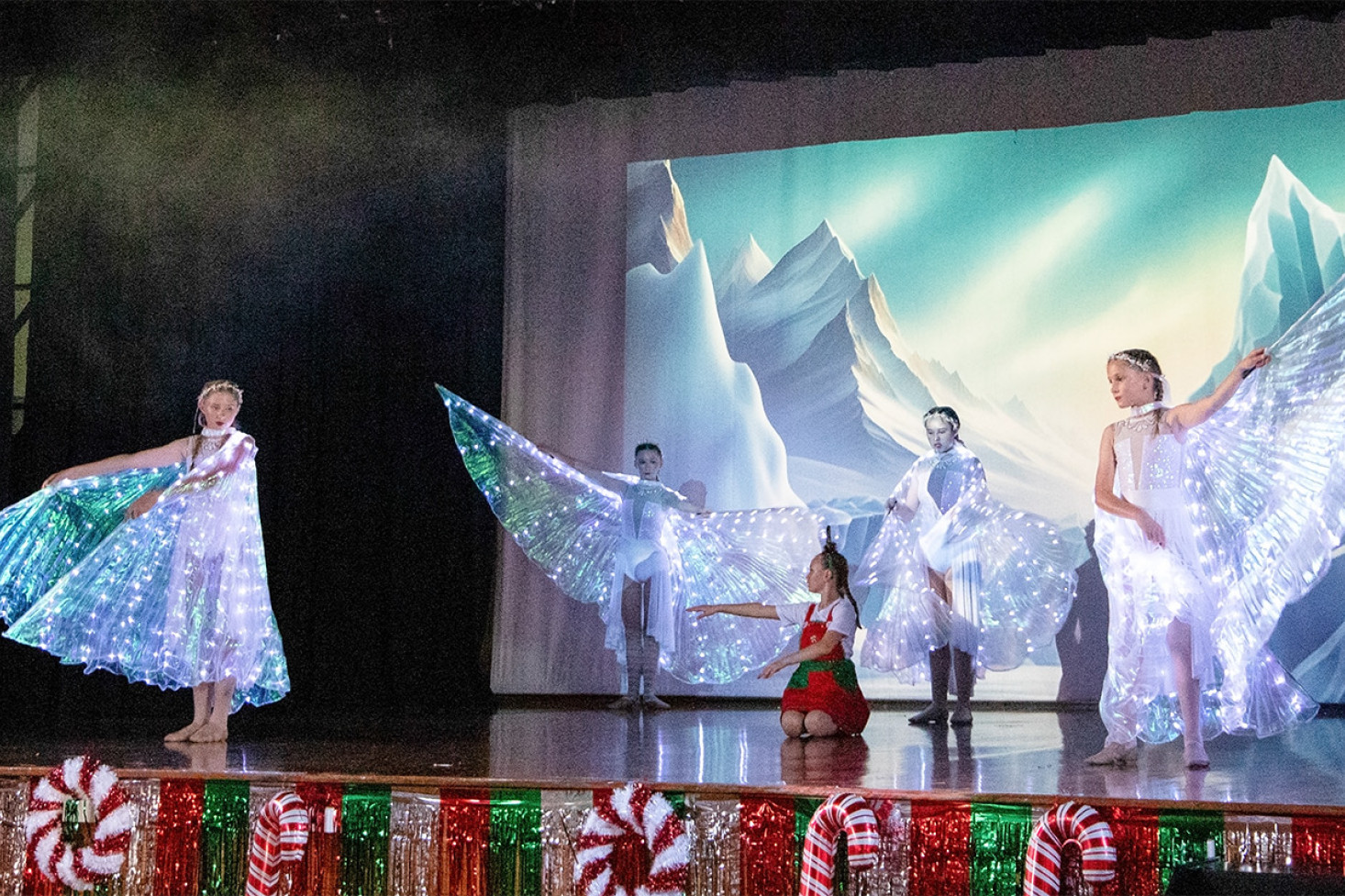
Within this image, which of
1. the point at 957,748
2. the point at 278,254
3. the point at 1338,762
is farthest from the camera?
the point at 278,254

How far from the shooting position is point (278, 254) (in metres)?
Result: 6.89

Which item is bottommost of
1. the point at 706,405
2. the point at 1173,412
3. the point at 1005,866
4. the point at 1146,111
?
the point at 1005,866

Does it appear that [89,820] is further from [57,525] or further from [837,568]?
[837,568]

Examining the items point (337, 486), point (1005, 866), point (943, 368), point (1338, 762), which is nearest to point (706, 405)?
point (943, 368)

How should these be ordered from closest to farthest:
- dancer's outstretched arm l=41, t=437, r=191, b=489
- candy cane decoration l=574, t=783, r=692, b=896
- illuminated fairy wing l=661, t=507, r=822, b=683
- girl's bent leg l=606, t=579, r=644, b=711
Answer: candy cane decoration l=574, t=783, r=692, b=896 → dancer's outstretched arm l=41, t=437, r=191, b=489 → illuminated fairy wing l=661, t=507, r=822, b=683 → girl's bent leg l=606, t=579, r=644, b=711

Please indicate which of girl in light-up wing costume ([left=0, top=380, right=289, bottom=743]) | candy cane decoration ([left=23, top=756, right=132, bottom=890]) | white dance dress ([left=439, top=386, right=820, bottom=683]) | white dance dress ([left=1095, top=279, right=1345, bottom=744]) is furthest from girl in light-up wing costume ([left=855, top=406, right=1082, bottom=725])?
candy cane decoration ([left=23, top=756, right=132, bottom=890])

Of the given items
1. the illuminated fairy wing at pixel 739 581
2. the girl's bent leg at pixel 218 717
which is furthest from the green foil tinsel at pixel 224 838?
the illuminated fairy wing at pixel 739 581

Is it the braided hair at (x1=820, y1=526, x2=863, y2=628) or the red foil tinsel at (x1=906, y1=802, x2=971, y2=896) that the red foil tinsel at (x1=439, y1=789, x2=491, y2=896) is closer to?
the red foil tinsel at (x1=906, y1=802, x2=971, y2=896)

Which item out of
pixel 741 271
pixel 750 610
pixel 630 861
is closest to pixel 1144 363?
pixel 750 610

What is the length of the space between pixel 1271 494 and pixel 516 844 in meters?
2.49

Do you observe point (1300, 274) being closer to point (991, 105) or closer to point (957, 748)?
point (991, 105)

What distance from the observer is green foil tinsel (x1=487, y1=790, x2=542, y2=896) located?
3.32 meters

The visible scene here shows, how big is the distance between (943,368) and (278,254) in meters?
3.38

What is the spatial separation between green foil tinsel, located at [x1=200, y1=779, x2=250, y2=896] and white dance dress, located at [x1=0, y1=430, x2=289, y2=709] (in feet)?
4.54
